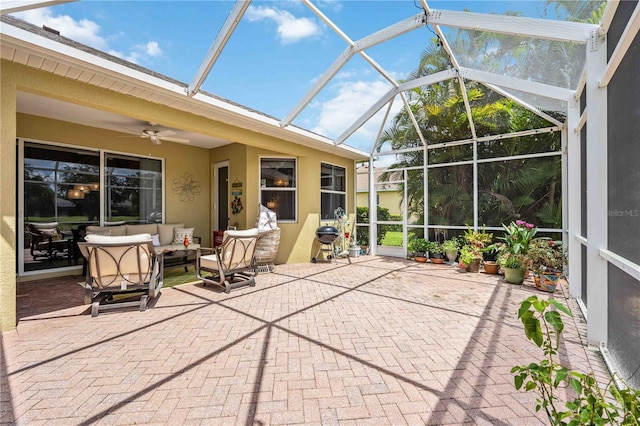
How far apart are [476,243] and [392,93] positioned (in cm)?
396

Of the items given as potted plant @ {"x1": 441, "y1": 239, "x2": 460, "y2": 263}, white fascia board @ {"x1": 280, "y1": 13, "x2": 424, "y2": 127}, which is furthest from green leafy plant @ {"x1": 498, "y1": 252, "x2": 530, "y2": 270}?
white fascia board @ {"x1": 280, "y1": 13, "x2": 424, "y2": 127}

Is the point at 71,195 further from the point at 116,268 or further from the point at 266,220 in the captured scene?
the point at 266,220

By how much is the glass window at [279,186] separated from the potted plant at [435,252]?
380 centimetres

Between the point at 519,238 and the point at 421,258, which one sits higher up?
the point at 519,238

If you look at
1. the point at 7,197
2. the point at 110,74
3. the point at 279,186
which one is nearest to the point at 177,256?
the point at 279,186

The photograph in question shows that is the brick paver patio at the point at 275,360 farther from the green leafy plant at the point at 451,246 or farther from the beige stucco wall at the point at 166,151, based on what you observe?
the beige stucco wall at the point at 166,151

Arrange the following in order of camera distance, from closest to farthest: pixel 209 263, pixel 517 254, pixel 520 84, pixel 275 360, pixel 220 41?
pixel 275 360
pixel 220 41
pixel 520 84
pixel 209 263
pixel 517 254

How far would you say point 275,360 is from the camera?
2703mm

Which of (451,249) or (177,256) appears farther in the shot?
(451,249)

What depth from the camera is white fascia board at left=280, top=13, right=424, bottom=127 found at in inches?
165

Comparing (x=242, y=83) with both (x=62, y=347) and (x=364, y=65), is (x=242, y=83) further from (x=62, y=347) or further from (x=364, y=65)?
(x=62, y=347)

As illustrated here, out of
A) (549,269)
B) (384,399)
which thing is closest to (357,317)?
(384,399)

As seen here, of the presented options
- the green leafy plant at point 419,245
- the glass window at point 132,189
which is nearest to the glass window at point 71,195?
the glass window at point 132,189

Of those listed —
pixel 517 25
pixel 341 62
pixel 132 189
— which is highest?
pixel 341 62
